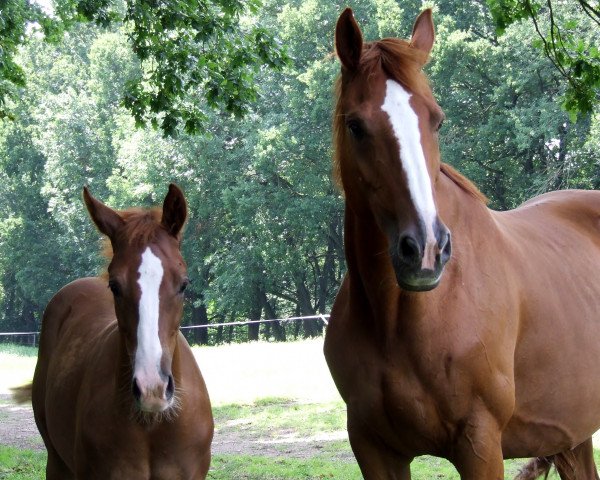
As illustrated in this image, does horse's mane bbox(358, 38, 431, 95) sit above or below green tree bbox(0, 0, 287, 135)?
below

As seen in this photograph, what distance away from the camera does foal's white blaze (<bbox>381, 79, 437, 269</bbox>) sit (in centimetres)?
250

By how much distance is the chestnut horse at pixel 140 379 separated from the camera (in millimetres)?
3713

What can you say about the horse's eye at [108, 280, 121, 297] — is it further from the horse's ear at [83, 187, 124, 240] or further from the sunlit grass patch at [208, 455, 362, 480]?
the sunlit grass patch at [208, 455, 362, 480]

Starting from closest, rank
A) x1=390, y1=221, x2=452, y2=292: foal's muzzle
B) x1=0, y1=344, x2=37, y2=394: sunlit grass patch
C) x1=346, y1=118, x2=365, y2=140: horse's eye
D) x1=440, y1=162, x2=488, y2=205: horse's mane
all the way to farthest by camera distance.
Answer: x1=390, y1=221, x2=452, y2=292: foal's muzzle < x1=346, y1=118, x2=365, y2=140: horse's eye < x1=440, y1=162, x2=488, y2=205: horse's mane < x1=0, y1=344, x2=37, y2=394: sunlit grass patch

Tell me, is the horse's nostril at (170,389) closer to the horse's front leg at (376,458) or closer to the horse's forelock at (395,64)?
the horse's front leg at (376,458)

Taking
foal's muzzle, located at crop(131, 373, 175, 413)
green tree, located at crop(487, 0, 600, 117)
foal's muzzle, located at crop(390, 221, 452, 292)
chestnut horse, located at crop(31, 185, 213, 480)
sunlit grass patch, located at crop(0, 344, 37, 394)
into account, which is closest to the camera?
foal's muzzle, located at crop(390, 221, 452, 292)

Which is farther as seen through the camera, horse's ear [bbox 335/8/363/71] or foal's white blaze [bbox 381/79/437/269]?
horse's ear [bbox 335/8/363/71]

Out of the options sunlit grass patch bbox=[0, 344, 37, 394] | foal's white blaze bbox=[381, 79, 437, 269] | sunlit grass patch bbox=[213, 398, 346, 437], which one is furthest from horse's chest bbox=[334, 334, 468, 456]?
sunlit grass patch bbox=[0, 344, 37, 394]

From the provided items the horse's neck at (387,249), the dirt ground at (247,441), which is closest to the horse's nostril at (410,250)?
the horse's neck at (387,249)

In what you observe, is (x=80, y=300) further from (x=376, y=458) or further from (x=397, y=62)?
(x=397, y=62)

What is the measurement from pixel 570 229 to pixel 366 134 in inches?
70.2

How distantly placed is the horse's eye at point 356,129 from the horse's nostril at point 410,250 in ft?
1.55

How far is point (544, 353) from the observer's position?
134 inches

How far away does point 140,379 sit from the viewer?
3568 mm
